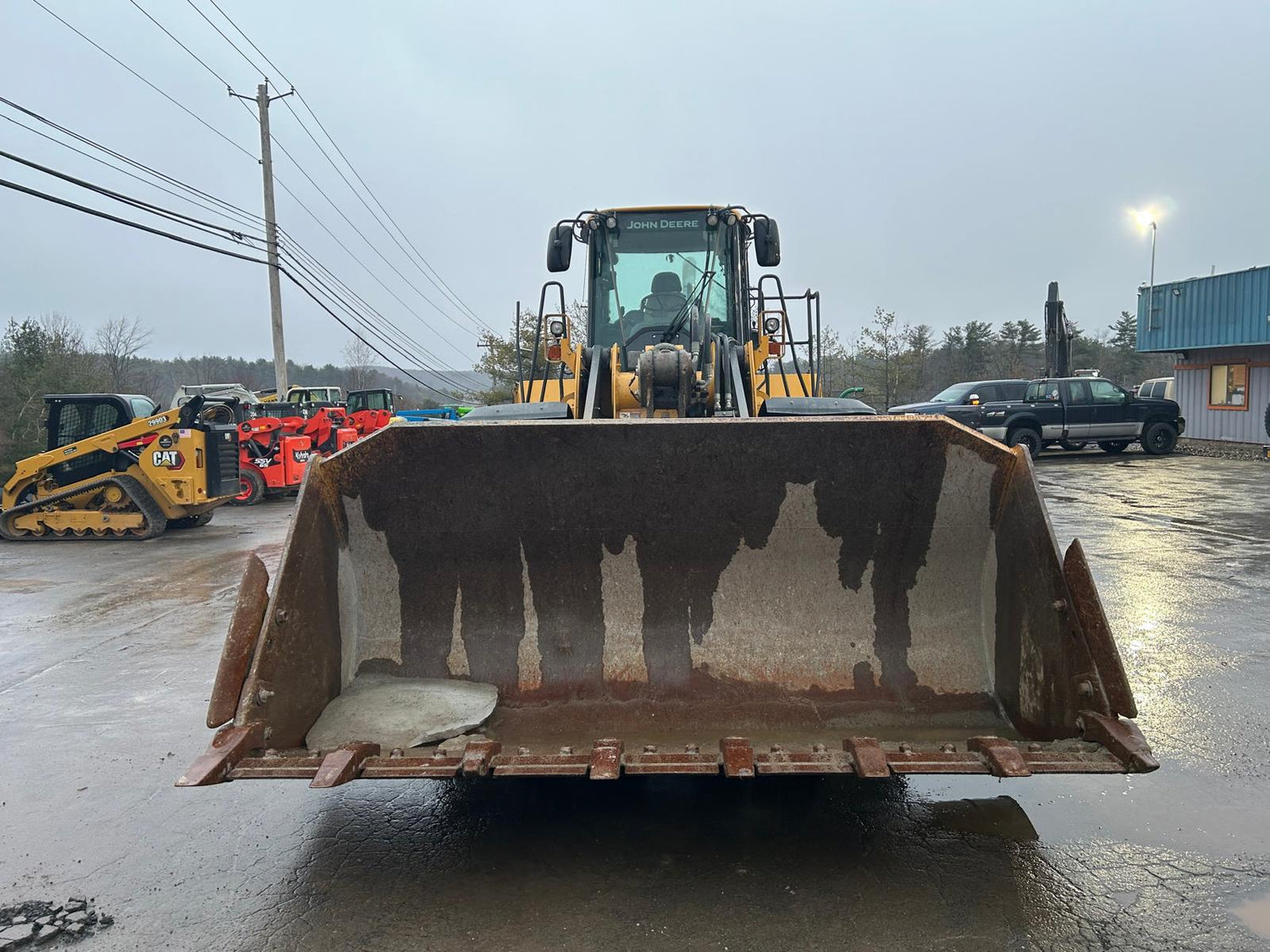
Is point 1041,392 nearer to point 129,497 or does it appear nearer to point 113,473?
point 129,497

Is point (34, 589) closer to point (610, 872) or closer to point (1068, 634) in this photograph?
point (610, 872)

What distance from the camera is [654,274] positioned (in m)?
6.58

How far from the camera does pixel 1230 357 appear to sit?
2309 cm

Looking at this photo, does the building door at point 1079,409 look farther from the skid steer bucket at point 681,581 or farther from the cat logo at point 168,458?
the skid steer bucket at point 681,581

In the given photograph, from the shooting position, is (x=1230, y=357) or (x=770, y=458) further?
(x=1230, y=357)

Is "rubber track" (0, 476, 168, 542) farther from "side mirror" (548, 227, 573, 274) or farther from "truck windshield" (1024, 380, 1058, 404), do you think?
"truck windshield" (1024, 380, 1058, 404)

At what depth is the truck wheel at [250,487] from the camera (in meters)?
15.6

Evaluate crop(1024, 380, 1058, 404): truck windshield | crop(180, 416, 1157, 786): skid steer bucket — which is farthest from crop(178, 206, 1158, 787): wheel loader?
crop(1024, 380, 1058, 404): truck windshield

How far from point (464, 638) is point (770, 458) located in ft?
4.98

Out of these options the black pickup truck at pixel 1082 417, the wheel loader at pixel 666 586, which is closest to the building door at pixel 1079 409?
the black pickup truck at pixel 1082 417

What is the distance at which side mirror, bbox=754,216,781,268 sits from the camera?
6.30m

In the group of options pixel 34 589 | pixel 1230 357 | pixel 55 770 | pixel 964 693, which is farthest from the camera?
pixel 1230 357

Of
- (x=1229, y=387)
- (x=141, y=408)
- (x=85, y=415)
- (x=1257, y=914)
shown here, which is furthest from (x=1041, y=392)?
(x=1257, y=914)

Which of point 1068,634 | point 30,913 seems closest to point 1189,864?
point 1068,634
